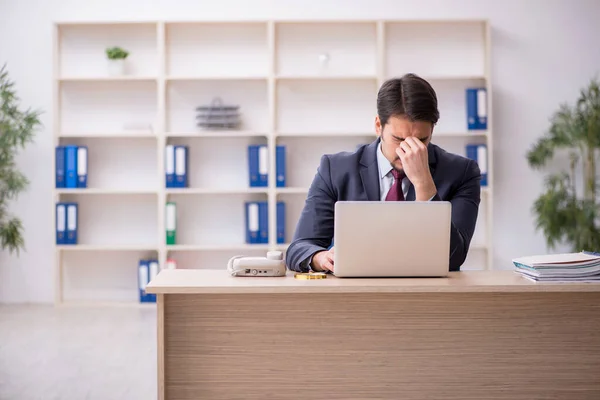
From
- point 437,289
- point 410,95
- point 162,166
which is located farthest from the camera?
point 162,166

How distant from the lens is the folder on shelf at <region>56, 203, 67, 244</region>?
553 cm

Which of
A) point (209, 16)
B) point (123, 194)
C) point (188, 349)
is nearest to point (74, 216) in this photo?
point (123, 194)

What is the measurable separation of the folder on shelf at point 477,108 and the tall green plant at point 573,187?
1.48ft

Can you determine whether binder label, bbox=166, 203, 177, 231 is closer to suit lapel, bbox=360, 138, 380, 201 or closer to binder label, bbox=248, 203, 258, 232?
binder label, bbox=248, 203, 258, 232

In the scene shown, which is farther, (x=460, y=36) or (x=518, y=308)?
(x=460, y=36)

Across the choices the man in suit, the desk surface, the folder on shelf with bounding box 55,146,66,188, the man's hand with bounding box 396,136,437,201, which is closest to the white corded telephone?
the desk surface

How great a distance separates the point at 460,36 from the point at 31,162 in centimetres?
352

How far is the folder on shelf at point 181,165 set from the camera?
5.50 m

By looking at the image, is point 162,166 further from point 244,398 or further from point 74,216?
point 244,398

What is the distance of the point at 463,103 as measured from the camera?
5734mm

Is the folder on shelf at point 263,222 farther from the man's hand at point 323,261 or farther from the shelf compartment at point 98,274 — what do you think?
the man's hand at point 323,261

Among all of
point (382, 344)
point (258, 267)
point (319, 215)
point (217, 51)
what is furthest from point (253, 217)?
point (382, 344)

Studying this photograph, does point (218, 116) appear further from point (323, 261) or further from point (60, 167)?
point (323, 261)

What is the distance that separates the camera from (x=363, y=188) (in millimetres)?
2617
